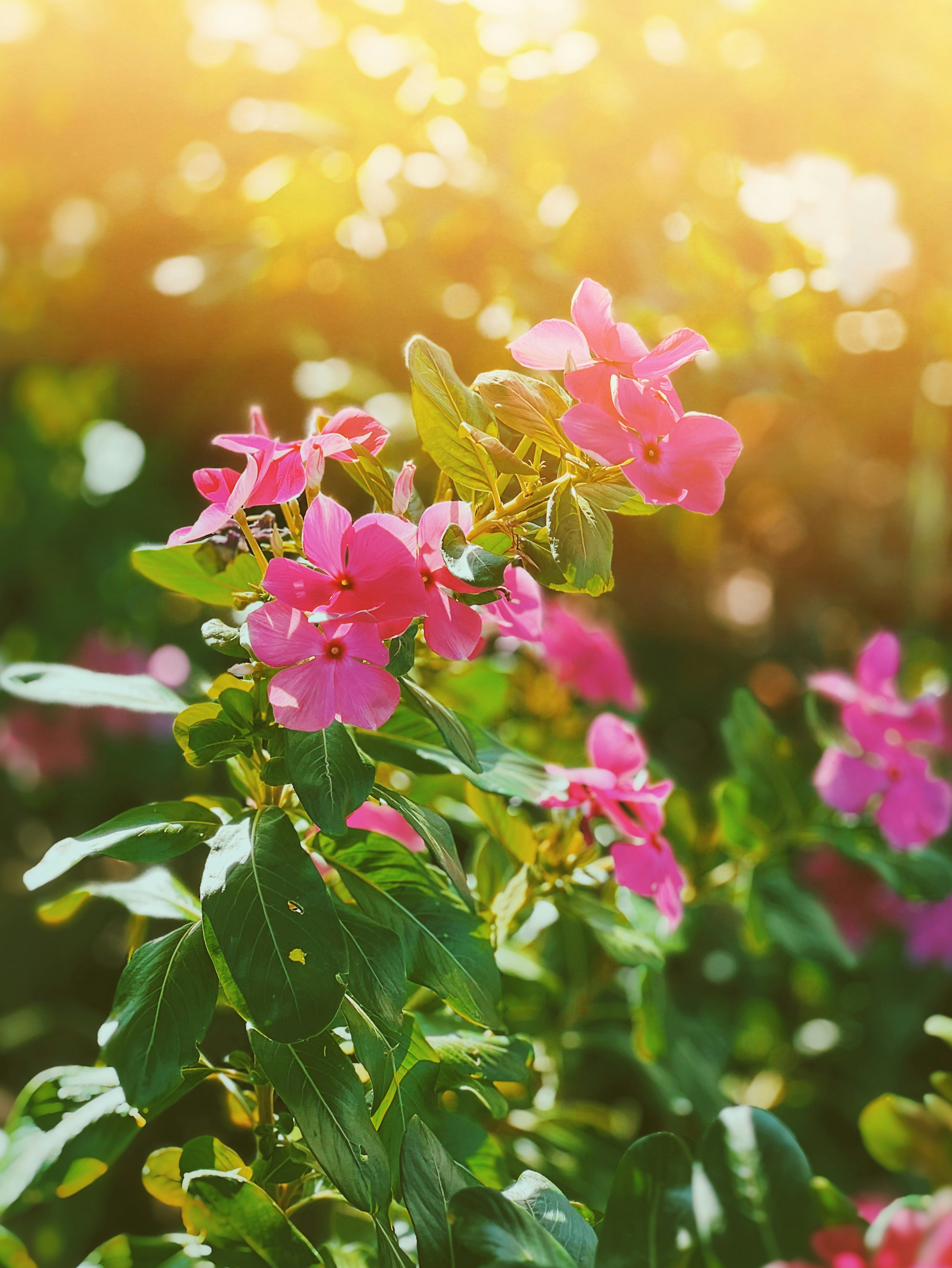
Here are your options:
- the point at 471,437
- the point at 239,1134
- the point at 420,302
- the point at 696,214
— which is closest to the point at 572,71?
the point at 696,214

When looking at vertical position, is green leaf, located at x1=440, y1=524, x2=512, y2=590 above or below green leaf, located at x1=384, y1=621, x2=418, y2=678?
above

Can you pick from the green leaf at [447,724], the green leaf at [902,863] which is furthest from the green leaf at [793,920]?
the green leaf at [447,724]

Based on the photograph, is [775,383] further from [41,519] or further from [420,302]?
[41,519]

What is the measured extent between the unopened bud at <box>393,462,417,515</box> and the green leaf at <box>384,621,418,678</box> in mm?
63

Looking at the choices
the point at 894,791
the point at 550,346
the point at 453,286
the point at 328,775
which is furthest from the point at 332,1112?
the point at 453,286

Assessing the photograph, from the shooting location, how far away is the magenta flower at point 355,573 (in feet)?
1.52

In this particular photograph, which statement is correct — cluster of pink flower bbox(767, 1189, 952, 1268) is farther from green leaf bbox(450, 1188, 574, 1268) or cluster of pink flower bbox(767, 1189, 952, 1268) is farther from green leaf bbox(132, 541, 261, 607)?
green leaf bbox(132, 541, 261, 607)

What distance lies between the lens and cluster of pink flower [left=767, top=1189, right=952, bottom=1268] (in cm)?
27

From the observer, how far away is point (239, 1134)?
122cm

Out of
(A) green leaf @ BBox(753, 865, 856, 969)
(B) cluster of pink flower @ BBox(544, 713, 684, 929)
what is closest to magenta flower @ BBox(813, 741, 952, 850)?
(A) green leaf @ BBox(753, 865, 856, 969)

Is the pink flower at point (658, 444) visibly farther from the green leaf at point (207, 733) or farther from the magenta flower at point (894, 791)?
the magenta flower at point (894, 791)

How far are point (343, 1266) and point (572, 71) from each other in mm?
1341

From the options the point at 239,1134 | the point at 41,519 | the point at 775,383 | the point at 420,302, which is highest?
the point at 420,302

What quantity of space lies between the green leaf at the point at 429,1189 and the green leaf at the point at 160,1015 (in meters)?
0.11
